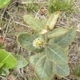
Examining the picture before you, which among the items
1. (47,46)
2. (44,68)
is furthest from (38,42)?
(44,68)

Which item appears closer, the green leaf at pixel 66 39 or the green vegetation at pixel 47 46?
the green vegetation at pixel 47 46

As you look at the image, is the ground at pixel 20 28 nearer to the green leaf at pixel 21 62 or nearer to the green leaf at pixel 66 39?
the green leaf at pixel 21 62

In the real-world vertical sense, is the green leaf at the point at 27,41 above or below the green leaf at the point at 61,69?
above

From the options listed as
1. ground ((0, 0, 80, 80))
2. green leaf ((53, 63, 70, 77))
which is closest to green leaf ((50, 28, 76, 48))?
green leaf ((53, 63, 70, 77))

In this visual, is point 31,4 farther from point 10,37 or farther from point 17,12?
point 10,37

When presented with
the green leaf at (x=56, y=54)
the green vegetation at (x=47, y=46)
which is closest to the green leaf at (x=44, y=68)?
the green vegetation at (x=47, y=46)

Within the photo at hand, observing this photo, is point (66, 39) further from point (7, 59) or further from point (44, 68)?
point (7, 59)
